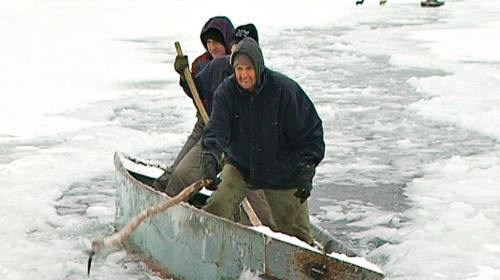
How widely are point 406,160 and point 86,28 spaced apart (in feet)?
70.3

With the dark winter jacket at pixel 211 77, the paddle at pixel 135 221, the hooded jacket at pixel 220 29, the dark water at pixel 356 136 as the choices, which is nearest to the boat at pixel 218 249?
the paddle at pixel 135 221

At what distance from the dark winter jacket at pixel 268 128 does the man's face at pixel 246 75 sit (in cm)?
4

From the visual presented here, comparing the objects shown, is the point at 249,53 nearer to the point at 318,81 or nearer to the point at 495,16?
the point at 318,81

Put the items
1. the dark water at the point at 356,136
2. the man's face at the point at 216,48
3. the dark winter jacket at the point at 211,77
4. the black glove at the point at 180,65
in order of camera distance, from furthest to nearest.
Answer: the dark water at the point at 356,136
the man's face at the point at 216,48
the black glove at the point at 180,65
the dark winter jacket at the point at 211,77

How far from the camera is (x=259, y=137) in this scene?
5.16 meters

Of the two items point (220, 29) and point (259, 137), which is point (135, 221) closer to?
point (259, 137)

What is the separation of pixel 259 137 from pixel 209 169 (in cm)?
36

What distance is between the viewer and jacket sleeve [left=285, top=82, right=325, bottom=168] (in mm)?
5094

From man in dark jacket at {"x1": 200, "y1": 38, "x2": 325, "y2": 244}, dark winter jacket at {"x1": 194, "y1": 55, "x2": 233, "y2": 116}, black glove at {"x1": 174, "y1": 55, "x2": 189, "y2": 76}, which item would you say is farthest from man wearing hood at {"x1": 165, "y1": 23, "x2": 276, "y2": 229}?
man in dark jacket at {"x1": 200, "y1": 38, "x2": 325, "y2": 244}

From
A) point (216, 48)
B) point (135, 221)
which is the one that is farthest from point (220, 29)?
point (135, 221)

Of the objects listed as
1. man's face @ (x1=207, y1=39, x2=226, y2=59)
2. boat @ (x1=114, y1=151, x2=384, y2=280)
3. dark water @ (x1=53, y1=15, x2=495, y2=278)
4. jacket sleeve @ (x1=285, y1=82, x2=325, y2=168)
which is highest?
man's face @ (x1=207, y1=39, x2=226, y2=59)

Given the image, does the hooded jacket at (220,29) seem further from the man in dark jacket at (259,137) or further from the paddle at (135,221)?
the paddle at (135,221)

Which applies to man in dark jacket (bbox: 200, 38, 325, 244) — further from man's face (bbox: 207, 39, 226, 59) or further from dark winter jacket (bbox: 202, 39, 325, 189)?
man's face (bbox: 207, 39, 226, 59)

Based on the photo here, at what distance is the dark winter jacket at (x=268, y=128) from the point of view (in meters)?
5.08
